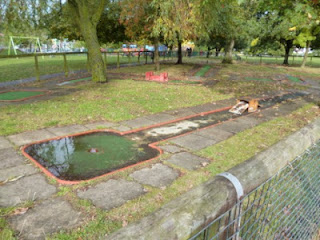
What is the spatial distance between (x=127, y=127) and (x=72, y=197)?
2994 millimetres

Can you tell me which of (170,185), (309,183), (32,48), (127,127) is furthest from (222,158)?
(32,48)

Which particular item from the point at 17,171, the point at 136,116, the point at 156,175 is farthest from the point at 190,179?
the point at 136,116

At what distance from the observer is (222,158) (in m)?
4.47

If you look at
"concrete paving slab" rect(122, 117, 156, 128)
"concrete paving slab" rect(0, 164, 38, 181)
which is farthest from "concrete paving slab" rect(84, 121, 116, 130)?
"concrete paving slab" rect(0, 164, 38, 181)

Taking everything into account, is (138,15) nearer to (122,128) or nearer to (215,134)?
(122,128)

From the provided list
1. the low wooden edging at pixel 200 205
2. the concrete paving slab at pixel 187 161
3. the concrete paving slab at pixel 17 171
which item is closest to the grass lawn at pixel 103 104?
the concrete paving slab at pixel 17 171

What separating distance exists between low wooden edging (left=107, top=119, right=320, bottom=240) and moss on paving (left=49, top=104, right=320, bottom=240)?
1806 millimetres

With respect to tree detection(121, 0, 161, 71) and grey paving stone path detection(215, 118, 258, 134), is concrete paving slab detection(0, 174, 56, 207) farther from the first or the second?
tree detection(121, 0, 161, 71)

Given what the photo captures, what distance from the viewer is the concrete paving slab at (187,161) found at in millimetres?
4168

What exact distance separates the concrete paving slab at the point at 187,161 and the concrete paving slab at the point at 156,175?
255 millimetres

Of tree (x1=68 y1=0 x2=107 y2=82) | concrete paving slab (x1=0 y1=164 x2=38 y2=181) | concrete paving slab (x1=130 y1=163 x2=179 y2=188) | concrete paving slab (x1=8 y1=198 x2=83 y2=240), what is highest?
tree (x1=68 y1=0 x2=107 y2=82)

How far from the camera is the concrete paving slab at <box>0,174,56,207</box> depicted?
10.2ft

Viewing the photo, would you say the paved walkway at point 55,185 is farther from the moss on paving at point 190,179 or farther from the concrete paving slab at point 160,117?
the concrete paving slab at point 160,117

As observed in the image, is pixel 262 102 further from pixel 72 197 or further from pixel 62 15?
pixel 62 15
